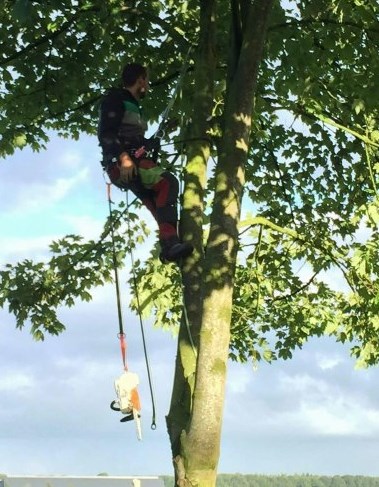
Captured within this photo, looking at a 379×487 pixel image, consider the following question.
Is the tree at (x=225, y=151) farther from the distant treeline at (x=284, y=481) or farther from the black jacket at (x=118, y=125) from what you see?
the distant treeline at (x=284, y=481)

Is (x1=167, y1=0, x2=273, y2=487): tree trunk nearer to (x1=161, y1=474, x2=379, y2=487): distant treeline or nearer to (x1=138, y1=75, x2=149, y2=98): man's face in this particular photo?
(x1=138, y1=75, x2=149, y2=98): man's face

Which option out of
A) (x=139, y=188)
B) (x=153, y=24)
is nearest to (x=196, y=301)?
(x=139, y=188)

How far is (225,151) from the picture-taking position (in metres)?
7.51

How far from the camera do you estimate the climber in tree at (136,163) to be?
23.9 feet

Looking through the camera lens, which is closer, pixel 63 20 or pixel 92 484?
pixel 92 484

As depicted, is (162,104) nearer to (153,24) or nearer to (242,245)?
(153,24)

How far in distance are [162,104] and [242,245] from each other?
11.3 feet

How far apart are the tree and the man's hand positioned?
63 cm

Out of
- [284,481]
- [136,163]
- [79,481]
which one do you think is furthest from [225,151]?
[284,481]

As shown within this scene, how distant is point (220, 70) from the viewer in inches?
398

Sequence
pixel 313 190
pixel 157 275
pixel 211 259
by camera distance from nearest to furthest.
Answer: pixel 211 259 → pixel 157 275 → pixel 313 190

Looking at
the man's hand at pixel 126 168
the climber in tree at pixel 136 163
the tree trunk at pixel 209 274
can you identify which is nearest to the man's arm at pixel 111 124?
the climber in tree at pixel 136 163

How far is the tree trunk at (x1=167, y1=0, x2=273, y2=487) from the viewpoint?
6.36m

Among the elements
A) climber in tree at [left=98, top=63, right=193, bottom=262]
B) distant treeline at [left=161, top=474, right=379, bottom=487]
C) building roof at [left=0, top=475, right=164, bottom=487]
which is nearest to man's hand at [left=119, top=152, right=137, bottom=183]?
climber in tree at [left=98, top=63, right=193, bottom=262]
